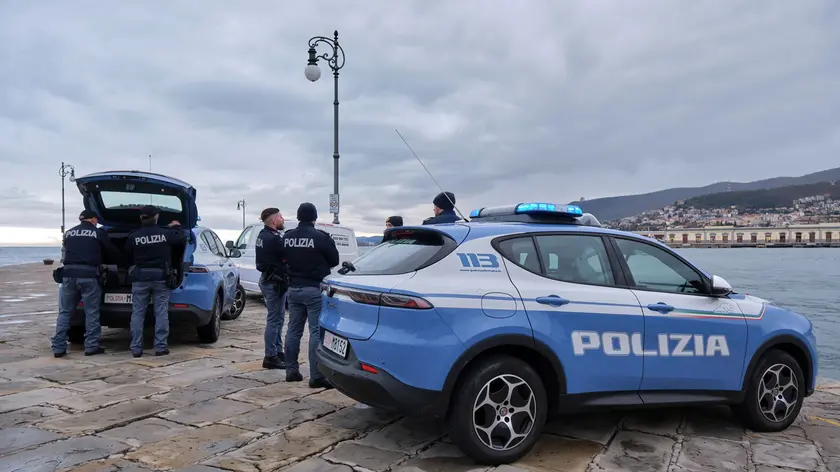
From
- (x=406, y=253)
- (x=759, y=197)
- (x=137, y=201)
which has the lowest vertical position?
(x=406, y=253)

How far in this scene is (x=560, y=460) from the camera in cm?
392

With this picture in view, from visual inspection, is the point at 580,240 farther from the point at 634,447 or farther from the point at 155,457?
the point at 155,457

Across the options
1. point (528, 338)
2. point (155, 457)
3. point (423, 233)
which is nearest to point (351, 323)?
point (423, 233)

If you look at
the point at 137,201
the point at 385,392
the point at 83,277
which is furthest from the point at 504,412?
the point at 137,201

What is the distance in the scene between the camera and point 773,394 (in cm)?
473

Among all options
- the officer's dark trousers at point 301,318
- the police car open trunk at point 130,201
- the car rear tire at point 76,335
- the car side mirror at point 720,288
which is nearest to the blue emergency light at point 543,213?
the car side mirror at point 720,288

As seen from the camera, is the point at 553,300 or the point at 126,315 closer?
the point at 553,300

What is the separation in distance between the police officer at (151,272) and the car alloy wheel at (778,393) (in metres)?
6.56

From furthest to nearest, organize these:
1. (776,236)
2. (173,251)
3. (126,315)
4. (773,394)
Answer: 1. (776,236)
2. (173,251)
3. (126,315)
4. (773,394)

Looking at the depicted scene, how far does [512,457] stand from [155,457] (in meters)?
2.38

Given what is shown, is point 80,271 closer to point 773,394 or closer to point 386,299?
point 386,299

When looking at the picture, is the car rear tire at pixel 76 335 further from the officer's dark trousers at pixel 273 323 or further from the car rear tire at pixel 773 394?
the car rear tire at pixel 773 394

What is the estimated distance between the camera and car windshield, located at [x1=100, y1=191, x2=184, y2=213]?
25.9ft

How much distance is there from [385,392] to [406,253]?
0.97m
